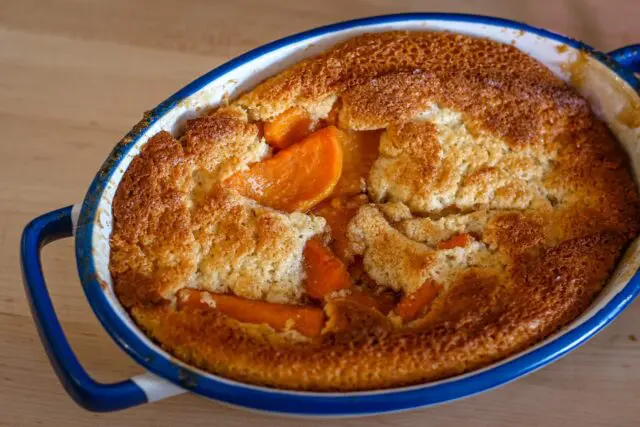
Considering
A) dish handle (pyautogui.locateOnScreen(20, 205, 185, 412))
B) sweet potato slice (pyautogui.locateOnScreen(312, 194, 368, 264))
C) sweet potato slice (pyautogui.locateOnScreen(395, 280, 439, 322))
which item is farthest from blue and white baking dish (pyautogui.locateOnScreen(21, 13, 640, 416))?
sweet potato slice (pyautogui.locateOnScreen(312, 194, 368, 264))

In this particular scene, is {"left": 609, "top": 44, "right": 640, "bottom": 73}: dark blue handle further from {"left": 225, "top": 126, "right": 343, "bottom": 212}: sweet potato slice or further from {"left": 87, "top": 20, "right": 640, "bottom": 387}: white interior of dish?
{"left": 225, "top": 126, "right": 343, "bottom": 212}: sweet potato slice

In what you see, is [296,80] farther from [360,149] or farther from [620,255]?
[620,255]

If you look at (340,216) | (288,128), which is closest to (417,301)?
(340,216)

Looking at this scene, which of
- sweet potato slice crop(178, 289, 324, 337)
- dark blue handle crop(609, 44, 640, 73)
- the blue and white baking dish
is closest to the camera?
the blue and white baking dish

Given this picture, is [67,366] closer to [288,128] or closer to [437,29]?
[288,128]

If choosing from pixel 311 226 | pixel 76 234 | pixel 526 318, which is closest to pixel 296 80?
pixel 311 226

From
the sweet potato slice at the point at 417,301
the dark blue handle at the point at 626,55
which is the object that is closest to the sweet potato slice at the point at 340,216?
the sweet potato slice at the point at 417,301

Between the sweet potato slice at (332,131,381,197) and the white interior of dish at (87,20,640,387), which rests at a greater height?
the white interior of dish at (87,20,640,387)
